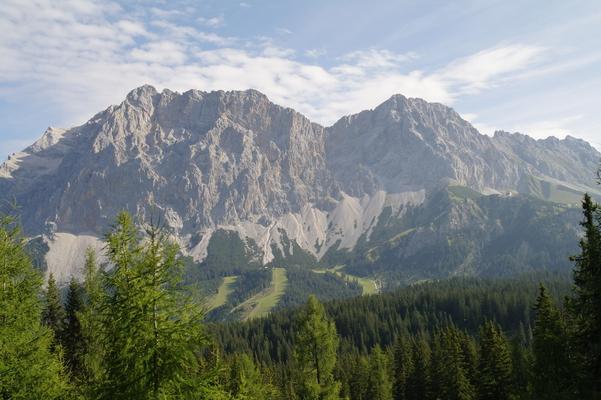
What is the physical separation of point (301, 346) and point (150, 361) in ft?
87.3

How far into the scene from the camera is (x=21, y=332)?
20531mm

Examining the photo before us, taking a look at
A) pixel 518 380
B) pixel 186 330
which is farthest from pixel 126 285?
pixel 518 380

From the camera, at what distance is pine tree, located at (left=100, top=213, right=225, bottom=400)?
15289 millimetres

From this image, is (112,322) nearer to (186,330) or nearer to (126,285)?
(126,285)

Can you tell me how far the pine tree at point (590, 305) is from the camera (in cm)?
2616

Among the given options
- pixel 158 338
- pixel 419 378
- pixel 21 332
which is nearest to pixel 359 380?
pixel 419 378

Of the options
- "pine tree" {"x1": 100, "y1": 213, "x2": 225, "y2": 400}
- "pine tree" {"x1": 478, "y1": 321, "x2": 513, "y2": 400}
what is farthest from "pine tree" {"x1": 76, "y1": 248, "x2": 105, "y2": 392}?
"pine tree" {"x1": 478, "y1": 321, "x2": 513, "y2": 400}

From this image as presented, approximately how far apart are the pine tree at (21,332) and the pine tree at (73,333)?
24636mm

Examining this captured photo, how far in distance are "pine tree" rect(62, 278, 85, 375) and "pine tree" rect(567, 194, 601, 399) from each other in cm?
4144

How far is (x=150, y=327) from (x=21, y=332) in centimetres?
890

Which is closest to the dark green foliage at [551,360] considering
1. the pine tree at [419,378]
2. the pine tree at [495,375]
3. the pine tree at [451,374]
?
the pine tree at [495,375]

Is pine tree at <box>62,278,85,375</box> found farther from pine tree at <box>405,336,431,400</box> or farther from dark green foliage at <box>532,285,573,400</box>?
pine tree at <box>405,336,431,400</box>

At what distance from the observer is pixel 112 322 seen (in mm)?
16078

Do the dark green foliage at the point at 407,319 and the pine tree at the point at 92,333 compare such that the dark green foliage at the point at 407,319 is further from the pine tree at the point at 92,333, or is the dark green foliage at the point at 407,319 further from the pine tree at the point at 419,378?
the pine tree at the point at 92,333
